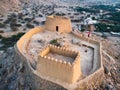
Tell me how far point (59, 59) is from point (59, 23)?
41.4ft

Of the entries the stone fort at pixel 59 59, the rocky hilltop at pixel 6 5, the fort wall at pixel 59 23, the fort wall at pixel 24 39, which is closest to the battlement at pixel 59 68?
the stone fort at pixel 59 59

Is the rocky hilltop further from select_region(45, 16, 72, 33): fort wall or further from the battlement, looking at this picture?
the battlement

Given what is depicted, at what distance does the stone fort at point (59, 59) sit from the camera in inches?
677

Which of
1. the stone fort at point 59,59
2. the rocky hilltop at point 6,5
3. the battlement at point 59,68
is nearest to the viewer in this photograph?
the battlement at point 59,68

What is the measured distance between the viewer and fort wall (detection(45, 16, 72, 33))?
30.5 m

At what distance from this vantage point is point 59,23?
30500mm

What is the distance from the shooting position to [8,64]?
26750mm

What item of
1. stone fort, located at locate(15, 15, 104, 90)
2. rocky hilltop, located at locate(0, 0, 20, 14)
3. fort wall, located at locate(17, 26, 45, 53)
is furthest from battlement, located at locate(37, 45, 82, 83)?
rocky hilltop, located at locate(0, 0, 20, 14)

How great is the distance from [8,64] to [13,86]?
16.2 ft

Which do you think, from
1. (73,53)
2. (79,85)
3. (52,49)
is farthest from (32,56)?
(79,85)

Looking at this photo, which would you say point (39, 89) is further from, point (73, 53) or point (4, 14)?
point (4, 14)

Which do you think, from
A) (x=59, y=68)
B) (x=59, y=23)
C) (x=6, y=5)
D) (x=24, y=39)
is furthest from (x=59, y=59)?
(x=6, y=5)

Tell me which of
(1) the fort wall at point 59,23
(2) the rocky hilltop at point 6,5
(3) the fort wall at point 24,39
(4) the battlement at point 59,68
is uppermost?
(4) the battlement at point 59,68

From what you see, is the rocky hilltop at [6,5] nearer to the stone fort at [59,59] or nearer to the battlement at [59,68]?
the stone fort at [59,59]
